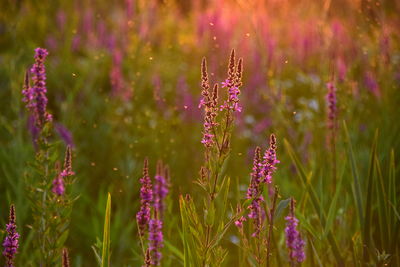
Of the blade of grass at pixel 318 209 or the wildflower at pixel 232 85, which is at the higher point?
the wildflower at pixel 232 85

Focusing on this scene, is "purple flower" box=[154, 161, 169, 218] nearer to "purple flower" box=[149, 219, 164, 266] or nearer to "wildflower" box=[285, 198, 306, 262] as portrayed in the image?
"purple flower" box=[149, 219, 164, 266]

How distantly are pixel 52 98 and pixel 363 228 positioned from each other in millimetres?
4139

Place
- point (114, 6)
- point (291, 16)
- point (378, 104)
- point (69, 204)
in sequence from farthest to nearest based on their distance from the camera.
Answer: point (114, 6), point (291, 16), point (378, 104), point (69, 204)

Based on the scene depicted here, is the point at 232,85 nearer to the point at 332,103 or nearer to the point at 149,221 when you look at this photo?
the point at 149,221

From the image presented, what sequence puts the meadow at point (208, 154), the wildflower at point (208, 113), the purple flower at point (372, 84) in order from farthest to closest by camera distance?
the purple flower at point (372, 84)
the meadow at point (208, 154)
the wildflower at point (208, 113)

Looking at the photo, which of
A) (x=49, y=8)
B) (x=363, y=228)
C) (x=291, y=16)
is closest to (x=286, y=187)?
(x=363, y=228)

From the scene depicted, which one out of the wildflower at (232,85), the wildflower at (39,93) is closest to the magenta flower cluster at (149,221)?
the wildflower at (232,85)

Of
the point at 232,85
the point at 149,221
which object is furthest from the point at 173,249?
the point at 232,85

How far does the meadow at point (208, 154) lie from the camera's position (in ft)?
5.04

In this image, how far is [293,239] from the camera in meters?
1.67

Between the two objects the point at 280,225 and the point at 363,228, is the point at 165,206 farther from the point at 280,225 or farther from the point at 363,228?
the point at 363,228

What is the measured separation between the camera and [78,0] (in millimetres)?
5484

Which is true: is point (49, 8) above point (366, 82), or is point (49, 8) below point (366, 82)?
above

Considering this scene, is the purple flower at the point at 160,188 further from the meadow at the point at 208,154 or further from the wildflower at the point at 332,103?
the wildflower at the point at 332,103
